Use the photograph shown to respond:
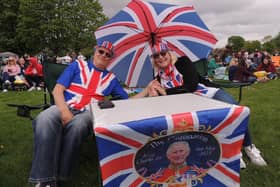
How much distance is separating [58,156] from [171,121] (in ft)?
2.98

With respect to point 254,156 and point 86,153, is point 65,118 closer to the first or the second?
point 86,153

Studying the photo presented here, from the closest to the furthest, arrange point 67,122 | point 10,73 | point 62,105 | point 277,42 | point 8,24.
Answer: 1. point 67,122
2. point 62,105
3. point 10,73
4. point 8,24
5. point 277,42

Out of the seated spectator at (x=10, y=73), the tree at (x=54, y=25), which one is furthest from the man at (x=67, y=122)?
the tree at (x=54, y=25)

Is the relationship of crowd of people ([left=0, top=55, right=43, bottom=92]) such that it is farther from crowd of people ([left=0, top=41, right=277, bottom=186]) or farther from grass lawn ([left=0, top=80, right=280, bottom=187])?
crowd of people ([left=0, top=41, right=277, bottom=186])

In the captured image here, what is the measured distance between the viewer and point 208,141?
149 cm

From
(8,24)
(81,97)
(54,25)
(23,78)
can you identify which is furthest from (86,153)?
(8,24)

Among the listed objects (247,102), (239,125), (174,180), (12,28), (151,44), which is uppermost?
(12,28)

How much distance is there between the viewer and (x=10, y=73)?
8.34 metres

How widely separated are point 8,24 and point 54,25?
7015 mm

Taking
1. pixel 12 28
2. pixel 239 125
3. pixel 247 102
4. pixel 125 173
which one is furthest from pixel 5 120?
pixel 12 28

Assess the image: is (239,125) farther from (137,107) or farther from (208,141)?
(137,107)

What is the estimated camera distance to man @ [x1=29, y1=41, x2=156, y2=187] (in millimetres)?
1772

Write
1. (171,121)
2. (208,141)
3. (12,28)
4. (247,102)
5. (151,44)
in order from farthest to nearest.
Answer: (12,28) < (247,102) < (151,44) < (208,141) < (171,121)

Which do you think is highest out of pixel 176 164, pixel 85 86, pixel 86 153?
pixel 85 86
